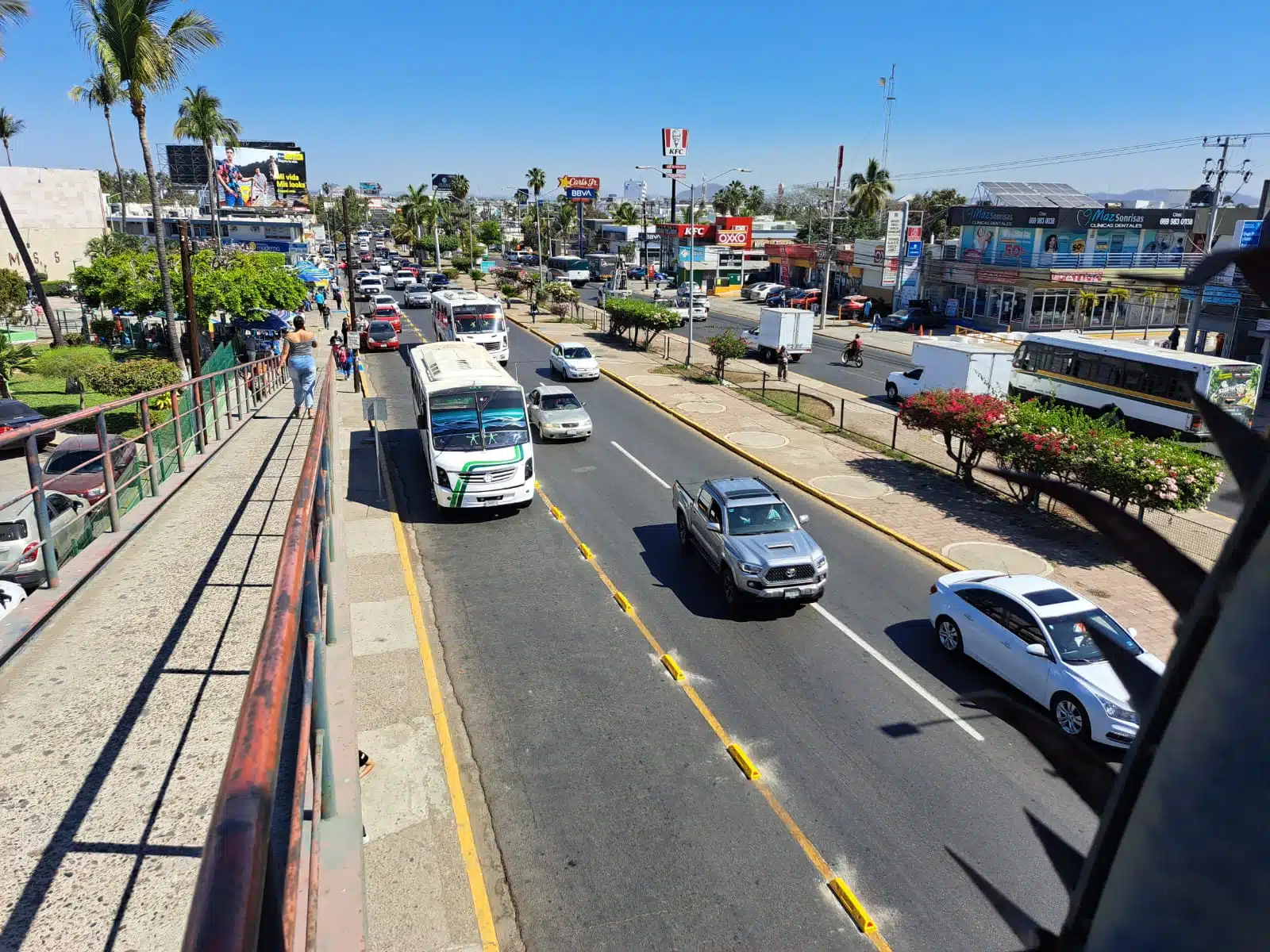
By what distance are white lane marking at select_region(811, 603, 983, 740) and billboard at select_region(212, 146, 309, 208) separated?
341 ft

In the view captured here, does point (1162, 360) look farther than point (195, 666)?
Yes

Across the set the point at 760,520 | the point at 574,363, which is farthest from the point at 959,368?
the point at 760,520

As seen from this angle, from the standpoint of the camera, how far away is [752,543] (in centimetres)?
1357

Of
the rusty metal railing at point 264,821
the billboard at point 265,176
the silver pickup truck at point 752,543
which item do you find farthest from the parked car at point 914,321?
the billboard at point 265,176

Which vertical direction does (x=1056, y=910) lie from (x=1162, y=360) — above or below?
below

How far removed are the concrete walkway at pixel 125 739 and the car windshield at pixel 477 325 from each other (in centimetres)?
2920

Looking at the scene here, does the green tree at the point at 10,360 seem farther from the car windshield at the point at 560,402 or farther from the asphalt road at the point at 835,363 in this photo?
the asphalt road at the point at 835,363

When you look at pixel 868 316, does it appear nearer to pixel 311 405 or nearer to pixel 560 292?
pixel 560 292

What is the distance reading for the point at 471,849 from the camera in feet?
26.3

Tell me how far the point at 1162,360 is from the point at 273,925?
94.8 feet

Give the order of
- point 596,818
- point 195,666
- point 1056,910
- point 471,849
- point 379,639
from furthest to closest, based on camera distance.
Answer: point 379,639 → point 596,818 → point 471,849 → point 1056,910 → point 195,666

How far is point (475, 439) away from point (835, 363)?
27502 millimetres

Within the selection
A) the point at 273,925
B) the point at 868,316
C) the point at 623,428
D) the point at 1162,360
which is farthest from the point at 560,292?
the point at 273,925

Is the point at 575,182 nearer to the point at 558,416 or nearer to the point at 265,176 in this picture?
the point at 265,176
